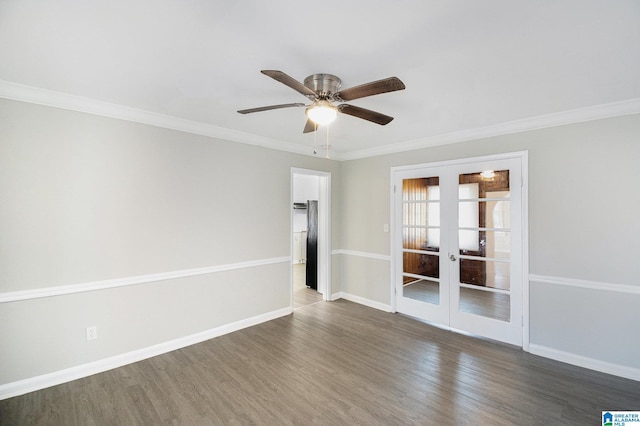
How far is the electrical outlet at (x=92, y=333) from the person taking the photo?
2.64 meters

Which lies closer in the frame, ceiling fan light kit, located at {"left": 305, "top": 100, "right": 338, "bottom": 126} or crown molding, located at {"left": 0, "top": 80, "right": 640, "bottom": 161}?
ceiling fan light kit, located at {"left": 305, "top": 100, "right": 338, "bottom": 126}

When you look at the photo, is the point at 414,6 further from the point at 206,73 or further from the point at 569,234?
the point at 569,234

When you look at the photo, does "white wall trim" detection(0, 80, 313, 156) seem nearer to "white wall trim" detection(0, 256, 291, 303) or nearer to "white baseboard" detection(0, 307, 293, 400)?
"white wall trim" detection(0, 256, 291, 303)

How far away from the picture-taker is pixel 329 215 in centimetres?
491

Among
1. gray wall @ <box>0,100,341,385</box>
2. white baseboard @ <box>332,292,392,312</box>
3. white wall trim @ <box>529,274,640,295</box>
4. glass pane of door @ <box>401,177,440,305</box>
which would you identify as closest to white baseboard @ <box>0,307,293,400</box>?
gray wall @ <box>0,100,341,385</box>

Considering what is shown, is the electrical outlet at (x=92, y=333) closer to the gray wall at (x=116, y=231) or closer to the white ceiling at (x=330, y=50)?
the gray wall at (x=116, y=231)

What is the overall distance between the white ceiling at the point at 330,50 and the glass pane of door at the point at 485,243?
976 mm

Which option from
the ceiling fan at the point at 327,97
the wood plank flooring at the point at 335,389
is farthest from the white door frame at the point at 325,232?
the ceiling fan at the point at 327,97

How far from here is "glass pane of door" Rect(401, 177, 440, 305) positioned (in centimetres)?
390

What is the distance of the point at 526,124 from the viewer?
10.2ft

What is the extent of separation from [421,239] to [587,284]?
179 cm

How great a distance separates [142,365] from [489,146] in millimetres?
4624

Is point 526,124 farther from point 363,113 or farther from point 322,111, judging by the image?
point 322,111

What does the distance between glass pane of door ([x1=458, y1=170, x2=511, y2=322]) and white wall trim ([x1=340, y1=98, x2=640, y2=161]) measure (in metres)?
0.49
